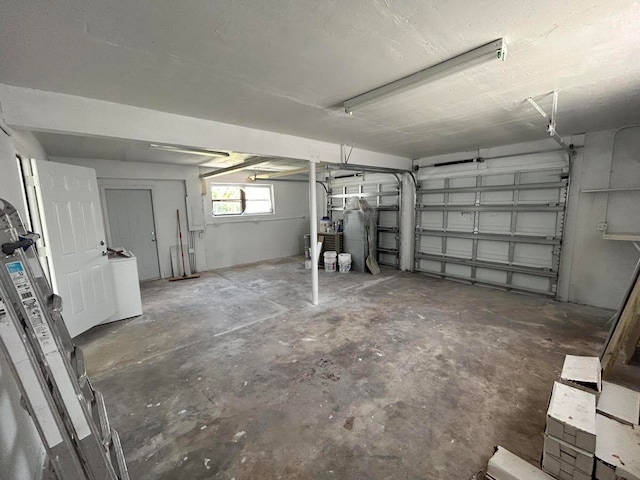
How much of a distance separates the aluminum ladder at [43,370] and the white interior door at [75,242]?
7.41ft

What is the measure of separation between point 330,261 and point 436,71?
4725mm

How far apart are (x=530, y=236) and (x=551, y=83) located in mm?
3070

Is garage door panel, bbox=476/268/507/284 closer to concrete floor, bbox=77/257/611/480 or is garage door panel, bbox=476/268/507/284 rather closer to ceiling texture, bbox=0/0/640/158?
concrete floor, bbox=77/257/611/480

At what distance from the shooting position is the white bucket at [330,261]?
6242mm

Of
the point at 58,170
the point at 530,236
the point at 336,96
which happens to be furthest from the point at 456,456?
the point at 58,170

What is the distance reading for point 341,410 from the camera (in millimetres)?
2064

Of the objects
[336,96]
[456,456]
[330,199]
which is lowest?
[456,456]

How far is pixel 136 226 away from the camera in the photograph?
5.63 metres

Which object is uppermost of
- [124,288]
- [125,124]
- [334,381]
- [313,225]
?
[125,124]

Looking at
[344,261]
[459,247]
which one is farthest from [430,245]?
[344,261]

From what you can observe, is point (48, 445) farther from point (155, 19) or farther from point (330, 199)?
point (330, 199)

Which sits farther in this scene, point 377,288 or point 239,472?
point 377,288

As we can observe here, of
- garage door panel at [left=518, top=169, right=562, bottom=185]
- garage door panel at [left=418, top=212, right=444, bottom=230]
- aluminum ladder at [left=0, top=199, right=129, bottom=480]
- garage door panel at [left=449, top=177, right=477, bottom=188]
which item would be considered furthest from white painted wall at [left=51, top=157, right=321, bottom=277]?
garage door panel at [left=518, top=169, right=562, bottom=185]

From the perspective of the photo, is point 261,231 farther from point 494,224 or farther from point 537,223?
point 537,223
